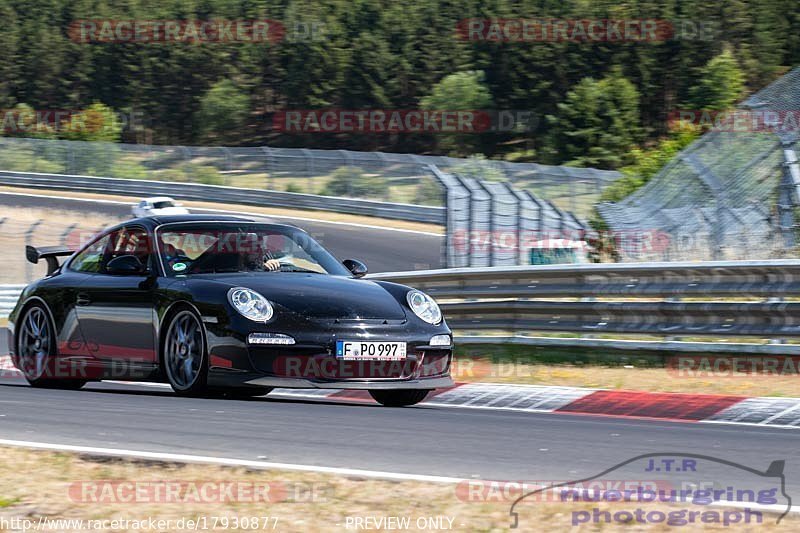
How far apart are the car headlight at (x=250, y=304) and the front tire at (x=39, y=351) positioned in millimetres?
2046

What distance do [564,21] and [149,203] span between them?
156 ft

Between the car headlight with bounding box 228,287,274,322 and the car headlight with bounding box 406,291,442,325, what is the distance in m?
1.04

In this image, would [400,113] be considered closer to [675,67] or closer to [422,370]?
[675,67]

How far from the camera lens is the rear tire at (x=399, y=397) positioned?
8492 millimetres

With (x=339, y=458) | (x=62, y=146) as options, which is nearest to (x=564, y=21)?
(x=62, y=146)

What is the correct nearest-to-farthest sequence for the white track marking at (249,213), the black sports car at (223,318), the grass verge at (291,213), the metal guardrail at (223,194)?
the black sports car at (223,318), the white track marking at (249,213), the grass verge at (291,213), the metal guardrail at (223,194)

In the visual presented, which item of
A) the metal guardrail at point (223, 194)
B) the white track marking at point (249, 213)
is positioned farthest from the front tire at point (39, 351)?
the white track marking at point (249, 213)

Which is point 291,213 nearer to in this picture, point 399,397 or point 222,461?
point 399,397

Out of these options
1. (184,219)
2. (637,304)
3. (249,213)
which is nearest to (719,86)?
(249,213)

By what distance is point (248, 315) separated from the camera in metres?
7.72

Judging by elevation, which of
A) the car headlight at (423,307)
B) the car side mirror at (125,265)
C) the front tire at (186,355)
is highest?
the car side mirror at (125,265)

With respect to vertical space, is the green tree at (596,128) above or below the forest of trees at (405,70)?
below

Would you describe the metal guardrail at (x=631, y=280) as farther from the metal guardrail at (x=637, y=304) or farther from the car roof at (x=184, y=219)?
the car roof at (x=184, y=219)

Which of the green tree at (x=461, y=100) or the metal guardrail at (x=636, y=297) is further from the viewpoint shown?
the green tree at (x=461, y=100)
